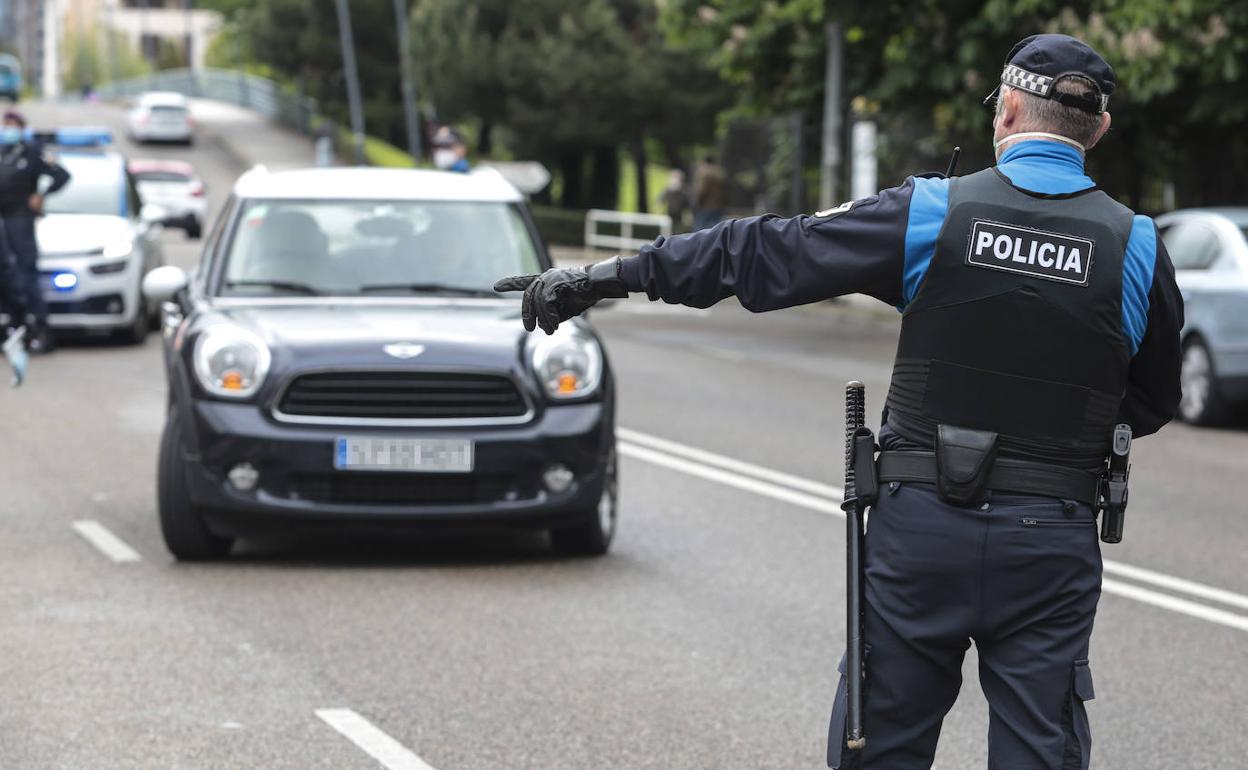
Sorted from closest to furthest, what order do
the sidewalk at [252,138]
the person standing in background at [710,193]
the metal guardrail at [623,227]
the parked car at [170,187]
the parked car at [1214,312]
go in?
the parked car at [1214,312] < the person standing in background at [710,193] < the metal guardrail at [623,227] < the parked car at [170,187] < the sidewalk at [252,138]

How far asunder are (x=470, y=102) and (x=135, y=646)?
44.4 metres

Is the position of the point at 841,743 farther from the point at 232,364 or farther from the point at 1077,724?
the point at 232,364

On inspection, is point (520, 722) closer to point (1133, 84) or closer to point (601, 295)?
point (601, 295)

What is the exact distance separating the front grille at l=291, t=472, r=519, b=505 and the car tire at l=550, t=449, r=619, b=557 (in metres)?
0.41

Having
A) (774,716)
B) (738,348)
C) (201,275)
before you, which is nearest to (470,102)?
(738,348)

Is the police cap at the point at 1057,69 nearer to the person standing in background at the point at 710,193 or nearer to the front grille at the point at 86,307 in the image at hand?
the front grille at the point at 86,307

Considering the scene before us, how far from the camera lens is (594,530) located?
29.2ft

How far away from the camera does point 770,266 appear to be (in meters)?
3.89

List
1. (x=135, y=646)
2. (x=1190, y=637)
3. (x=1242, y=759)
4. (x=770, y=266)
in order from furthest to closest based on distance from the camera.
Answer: (x=1190, y=637) < (x=135, y=646) < (x=1242, y=759) < (x=770, y=266)

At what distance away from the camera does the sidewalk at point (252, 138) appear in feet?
223

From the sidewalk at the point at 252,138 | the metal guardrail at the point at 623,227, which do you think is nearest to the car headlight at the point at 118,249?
the metal guardrail at the point at 623,227

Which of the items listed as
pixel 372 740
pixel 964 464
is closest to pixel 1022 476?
pixel 964 464

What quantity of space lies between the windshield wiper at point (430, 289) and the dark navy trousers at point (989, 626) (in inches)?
221

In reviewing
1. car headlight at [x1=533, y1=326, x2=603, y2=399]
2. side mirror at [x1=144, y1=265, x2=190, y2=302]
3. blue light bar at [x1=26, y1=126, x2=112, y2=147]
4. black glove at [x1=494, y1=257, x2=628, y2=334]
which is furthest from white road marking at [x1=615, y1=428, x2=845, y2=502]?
blue light bar at [x1=26, y1=126, x2=112, y2=147]
